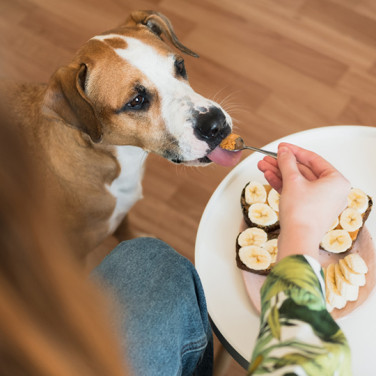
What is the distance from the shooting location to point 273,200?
139 cm

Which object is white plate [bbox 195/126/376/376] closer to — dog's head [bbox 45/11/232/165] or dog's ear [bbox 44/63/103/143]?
dog's head [bbox 45/11/232/165]

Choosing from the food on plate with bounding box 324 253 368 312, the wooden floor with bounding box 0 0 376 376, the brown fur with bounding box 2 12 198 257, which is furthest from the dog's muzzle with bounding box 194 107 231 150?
the wooden floor with bounding box 0 0 376 376

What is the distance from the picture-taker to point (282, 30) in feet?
8.26

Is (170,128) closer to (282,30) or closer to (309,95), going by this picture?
(309,95)

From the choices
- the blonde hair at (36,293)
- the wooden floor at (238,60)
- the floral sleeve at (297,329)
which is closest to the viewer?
the blonde hair at (36,293)

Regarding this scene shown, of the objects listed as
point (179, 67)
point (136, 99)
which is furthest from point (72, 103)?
point (179, 67)

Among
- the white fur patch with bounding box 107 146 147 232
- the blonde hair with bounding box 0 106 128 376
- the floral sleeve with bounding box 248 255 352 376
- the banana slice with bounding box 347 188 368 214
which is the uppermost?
the blonde hair with bounding box 0 106 128 376

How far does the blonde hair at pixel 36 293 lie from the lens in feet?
1.64

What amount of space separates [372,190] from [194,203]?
34.8 inches

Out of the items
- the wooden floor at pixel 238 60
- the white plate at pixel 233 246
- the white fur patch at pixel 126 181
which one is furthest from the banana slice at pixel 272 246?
the wooden floor at pixel 238 60

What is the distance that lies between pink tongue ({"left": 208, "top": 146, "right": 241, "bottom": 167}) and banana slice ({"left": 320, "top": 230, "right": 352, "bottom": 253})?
35cm

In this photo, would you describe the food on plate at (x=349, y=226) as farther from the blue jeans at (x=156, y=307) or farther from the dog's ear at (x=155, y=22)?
the dog's ear at (x=155, y=22)

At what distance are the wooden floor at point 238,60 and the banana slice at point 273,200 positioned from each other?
725 mm

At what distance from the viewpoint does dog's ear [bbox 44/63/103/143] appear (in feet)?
4.33
